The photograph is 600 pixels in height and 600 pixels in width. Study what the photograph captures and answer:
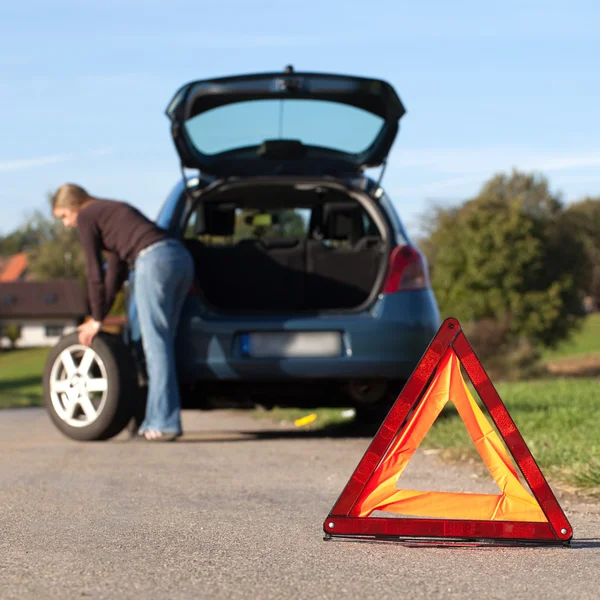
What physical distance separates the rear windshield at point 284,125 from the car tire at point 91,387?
1.53 meters

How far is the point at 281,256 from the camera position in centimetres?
808

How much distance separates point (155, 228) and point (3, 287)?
113 metres

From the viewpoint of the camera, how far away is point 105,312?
7457 millimetres

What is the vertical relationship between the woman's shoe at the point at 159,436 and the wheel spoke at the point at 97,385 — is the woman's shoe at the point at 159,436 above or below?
below

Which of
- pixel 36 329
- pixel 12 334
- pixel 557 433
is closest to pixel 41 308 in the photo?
pixel 36 329

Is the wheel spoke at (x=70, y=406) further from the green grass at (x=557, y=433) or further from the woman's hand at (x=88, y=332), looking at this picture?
the green grass at (x=557, y=433)

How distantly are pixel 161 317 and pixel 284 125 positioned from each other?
1635 millimetres

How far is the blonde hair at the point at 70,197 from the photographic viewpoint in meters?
7.54

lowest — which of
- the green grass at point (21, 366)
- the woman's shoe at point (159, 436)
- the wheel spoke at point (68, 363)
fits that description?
the green grass at point (21, 366)

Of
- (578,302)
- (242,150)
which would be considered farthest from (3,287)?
(242,150)

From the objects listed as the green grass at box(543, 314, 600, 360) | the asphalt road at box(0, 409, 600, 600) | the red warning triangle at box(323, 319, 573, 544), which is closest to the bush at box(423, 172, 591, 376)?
the green grass at box(543, 314, 600, 360)

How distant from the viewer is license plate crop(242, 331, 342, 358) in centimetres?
722

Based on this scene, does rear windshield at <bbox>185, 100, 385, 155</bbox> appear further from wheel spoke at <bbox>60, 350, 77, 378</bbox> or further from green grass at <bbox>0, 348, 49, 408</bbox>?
green grass at <bbox>0, 348, 49, 408</bbox>

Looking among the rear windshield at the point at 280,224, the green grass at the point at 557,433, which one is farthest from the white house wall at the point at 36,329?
the rear windshield at the point at 280,224
